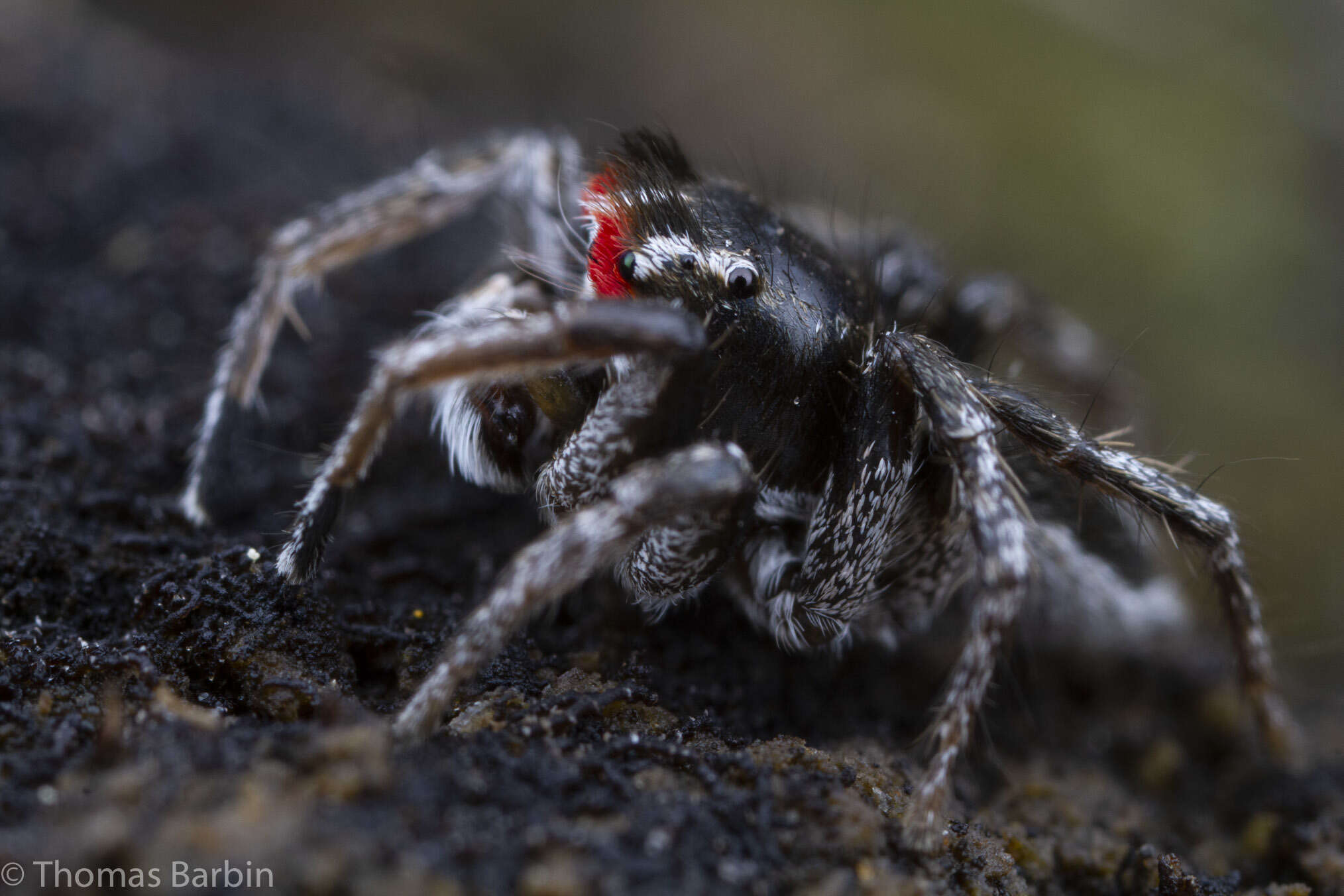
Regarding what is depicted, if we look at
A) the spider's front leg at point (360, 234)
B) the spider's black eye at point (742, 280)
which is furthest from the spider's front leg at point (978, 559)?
the spider's front leg at point (360, 234)

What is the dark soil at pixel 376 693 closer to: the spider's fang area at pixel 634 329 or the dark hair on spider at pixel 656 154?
the spider's fang area at pixel 634 329

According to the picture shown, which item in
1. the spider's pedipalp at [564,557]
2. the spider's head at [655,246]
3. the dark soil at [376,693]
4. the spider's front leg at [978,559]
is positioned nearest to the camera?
the dark soil at [376,693]

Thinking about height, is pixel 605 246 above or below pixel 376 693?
above

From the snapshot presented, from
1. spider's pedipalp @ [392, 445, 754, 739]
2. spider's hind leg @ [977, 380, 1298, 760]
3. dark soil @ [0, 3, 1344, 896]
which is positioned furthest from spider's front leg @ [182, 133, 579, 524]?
spider's hind leg @ [977, 380, 1298, 760]

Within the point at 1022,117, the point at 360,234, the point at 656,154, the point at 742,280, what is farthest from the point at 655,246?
the point at 1022,117

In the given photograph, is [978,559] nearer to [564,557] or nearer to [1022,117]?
[564,557]

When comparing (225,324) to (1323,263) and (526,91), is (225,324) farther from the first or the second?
(1323,263)
